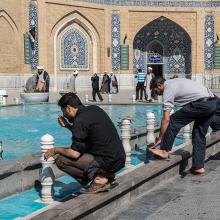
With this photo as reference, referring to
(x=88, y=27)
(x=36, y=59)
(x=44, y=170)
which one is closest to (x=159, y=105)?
(x=36, y=59)

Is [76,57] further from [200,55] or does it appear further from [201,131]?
[201,131]

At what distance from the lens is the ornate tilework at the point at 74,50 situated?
2472 centimetres

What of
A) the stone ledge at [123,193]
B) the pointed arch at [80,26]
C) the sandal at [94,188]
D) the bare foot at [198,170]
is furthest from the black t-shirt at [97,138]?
the pointed arch at [80,26]

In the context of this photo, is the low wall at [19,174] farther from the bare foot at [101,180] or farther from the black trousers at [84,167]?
the bare foot at [101,180]

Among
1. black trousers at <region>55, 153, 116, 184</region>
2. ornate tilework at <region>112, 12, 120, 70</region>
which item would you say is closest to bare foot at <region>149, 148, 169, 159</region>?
black trousers at <region>55, 153, 116, 184</region>

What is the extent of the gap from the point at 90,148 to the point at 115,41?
22.7 meters

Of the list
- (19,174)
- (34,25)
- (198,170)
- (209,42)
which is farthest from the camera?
(209,42)

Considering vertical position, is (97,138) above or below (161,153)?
above

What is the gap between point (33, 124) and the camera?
11078mm

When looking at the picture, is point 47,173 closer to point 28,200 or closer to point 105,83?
point 28,200

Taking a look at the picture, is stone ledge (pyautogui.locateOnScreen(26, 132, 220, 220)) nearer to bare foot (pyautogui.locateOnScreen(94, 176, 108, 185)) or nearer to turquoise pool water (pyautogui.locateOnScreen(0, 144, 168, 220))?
bare foot (pyautogui.locateOnScreen(94, 176, 108, 185))

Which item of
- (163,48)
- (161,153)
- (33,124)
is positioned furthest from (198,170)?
(163,48)

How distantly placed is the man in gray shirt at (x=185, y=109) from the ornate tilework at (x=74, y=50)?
19.4m

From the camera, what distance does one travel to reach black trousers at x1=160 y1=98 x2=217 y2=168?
5488 millimetres
